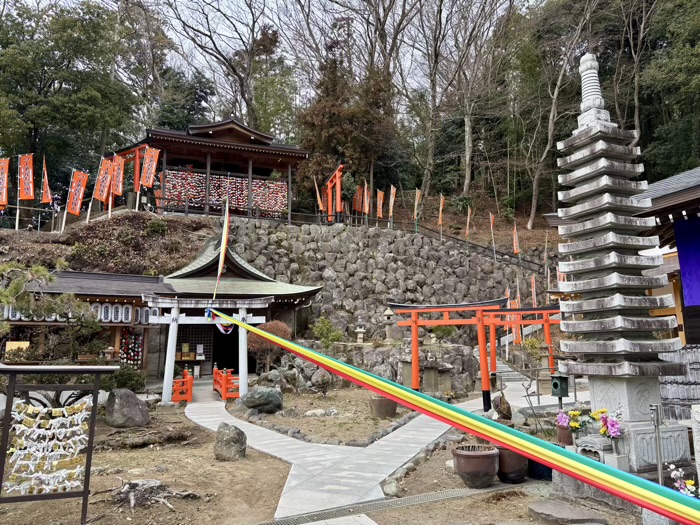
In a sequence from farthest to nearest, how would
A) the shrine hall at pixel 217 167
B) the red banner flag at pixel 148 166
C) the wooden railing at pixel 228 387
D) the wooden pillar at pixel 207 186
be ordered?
the wooden pillar at pixel 207 186, the shrine hall at pixel 217 167, the red banner flag at pixel 148 166, the wooden railing at pixel 228 387

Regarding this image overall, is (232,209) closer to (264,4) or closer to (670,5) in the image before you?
(264,4)

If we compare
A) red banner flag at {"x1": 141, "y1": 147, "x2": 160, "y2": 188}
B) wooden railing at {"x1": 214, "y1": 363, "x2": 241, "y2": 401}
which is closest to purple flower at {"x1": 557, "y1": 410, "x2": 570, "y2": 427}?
wooden railing at {"x1": 214, "y1": 363, "x2": 241, "y2": 401}

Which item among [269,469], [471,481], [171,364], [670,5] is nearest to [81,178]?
[171,364]

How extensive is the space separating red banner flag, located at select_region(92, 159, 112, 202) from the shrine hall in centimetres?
181

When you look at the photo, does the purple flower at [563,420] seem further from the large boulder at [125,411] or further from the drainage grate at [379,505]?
the large boulder at [125,411]

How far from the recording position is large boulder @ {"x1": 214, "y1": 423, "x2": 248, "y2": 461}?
7.34 metres

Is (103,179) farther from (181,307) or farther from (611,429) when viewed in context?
(611,429)

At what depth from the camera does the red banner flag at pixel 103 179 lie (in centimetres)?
2100

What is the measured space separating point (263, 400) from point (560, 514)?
26.4ft

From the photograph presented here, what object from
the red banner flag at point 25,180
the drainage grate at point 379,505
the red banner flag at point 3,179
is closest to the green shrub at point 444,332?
the drainage grate at point 379,505

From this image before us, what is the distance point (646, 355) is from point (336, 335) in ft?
40.2

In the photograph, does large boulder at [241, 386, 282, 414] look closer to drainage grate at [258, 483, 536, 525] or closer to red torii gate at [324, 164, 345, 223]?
drainage grate at [258, 483, 536, 525]

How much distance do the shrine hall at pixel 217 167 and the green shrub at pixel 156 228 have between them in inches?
75.1

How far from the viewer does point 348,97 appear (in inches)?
1298
